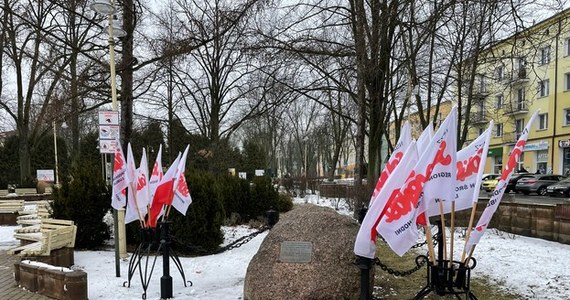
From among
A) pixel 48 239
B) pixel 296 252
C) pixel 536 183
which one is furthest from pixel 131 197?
pixel 536 183

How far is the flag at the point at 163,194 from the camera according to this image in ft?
21.7

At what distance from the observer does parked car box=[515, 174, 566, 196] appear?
29.3 m

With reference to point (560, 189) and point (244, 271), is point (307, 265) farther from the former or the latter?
point (560, 189)

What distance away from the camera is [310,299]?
5.20 m

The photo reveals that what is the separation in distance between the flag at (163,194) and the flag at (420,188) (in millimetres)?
3820

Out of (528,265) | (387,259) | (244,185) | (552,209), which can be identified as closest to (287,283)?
(387,259)

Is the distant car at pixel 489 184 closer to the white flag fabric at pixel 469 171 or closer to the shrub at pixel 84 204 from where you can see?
the shrub at pixel 84 204

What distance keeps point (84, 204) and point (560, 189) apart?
26.9 metres

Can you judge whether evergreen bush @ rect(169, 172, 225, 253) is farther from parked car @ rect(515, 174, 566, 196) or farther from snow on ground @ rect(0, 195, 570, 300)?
parked car @ rect(515, 174, 566, 196)

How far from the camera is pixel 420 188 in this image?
3688 mm

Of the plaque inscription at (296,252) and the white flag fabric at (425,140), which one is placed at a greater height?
the white flag fabric at (425,140)

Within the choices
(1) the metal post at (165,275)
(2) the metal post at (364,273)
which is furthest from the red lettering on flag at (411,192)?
(1) the metal post at (165,275)

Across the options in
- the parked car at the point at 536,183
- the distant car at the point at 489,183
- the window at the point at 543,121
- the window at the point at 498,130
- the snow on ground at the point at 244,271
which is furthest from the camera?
the window at the point at 498,130

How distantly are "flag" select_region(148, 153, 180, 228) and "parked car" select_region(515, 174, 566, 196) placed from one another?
28.8 meters
